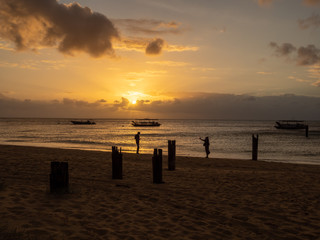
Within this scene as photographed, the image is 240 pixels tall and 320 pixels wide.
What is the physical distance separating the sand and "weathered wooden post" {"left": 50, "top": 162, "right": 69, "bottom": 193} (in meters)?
0.21

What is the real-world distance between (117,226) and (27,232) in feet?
5.34

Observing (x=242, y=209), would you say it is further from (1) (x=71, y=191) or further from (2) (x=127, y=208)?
(1) (x=71, y=191)

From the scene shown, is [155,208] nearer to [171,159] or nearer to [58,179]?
[58,179]

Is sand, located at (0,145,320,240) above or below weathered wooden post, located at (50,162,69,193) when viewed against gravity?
below

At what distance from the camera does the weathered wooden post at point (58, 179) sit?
23.7ft

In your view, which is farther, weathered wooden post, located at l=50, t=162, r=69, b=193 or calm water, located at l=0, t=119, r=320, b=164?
calm water, located at l=0, t=119, r=320, b=164

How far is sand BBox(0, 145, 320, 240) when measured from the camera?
5.03 meters

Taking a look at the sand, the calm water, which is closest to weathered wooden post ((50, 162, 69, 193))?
the sand

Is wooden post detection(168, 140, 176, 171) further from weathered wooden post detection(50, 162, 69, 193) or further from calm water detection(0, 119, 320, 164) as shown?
calm water detection(0, 119, 320, 164)

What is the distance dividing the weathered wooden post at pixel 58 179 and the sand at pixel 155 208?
213 mm

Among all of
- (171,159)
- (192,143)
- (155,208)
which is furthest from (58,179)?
(192,143)

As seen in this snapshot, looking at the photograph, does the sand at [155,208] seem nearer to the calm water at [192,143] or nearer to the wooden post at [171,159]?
the wooden post at [171,159]

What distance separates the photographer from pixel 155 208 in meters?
6.60

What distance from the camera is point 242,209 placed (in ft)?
22.6
